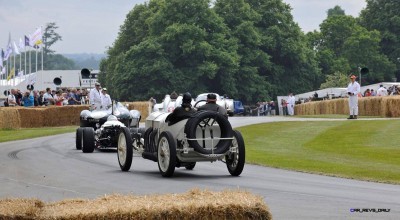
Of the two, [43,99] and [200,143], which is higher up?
[43,99]

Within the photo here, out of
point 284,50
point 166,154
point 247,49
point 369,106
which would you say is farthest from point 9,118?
point 284,50

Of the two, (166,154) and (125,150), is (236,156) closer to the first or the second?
(166,154)

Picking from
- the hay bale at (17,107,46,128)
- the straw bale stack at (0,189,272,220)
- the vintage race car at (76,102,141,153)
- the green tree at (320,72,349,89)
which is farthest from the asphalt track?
the green tree at (320,72,349,89)

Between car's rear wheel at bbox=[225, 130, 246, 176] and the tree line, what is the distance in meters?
74.6

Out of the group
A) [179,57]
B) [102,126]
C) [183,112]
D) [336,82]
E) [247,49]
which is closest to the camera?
[183,112]

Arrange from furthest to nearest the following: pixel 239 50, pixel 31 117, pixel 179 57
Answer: pixel 239 50
pixel 179 57
pixel 31 117

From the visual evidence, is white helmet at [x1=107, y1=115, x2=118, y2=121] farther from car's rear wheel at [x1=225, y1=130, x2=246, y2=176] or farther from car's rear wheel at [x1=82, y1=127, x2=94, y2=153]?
car's rear wheel at [x1=225, y1=130, x2=246, y2=176]

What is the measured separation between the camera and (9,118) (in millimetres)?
46219

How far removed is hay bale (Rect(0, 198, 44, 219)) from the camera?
8484 mm

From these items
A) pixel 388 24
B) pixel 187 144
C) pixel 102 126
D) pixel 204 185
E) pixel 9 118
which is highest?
pixel 388 24

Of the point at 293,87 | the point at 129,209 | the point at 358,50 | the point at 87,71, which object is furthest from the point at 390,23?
the point at 129,209

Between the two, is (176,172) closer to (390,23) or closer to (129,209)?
(129,209)

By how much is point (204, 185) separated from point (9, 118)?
31.5 m

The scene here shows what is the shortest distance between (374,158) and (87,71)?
24.2m
